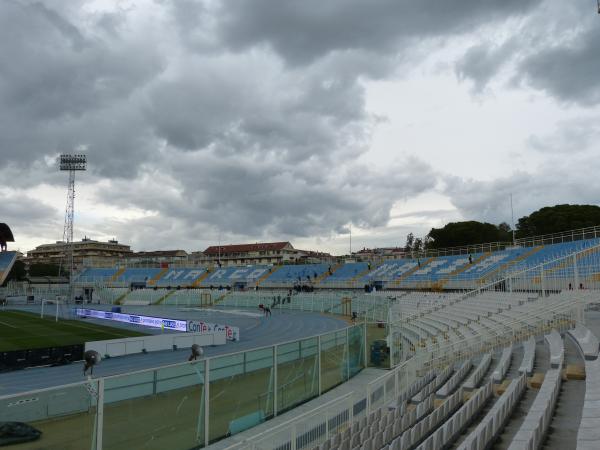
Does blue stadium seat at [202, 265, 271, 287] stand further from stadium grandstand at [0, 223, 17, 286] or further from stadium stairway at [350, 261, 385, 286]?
stadium grandstand at [0, 223, 17, 286]

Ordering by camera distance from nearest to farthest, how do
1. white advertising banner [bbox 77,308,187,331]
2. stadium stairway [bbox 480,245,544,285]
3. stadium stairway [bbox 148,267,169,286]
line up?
white advertising banner [bbox 77,308,187,331] → stadium stairway [bbox 480,245,544,285] → stadium stairway [bbox 148,267,169,286]

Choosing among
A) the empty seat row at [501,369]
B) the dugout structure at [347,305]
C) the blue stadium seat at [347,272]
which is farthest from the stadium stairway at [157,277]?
the empty seat row at [501,369]

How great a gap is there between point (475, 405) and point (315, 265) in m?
67.7

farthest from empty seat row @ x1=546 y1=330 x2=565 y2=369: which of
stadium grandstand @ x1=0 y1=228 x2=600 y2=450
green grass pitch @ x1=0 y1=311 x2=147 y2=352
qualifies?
green grass pitch @ x1=0 y1=311 x2=147 y2=352

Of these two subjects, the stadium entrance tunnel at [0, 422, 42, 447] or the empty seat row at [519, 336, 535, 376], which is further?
the empty seat row at [519, 336, 535, 376]

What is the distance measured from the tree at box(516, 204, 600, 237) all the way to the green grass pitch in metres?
64.8

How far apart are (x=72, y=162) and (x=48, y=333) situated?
52912 millimetres

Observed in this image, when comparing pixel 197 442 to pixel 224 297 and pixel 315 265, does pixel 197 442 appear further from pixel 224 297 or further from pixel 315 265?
pixel 315 265

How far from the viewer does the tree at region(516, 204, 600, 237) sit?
6894 cm

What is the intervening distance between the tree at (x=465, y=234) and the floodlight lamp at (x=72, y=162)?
6850 cm

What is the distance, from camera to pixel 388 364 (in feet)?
59.7

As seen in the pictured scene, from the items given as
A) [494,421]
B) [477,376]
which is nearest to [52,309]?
[477,376]

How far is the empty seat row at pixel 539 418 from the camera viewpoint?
218 inches

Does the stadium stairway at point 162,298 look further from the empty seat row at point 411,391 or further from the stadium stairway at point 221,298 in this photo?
the empty seat row at point 411,391
